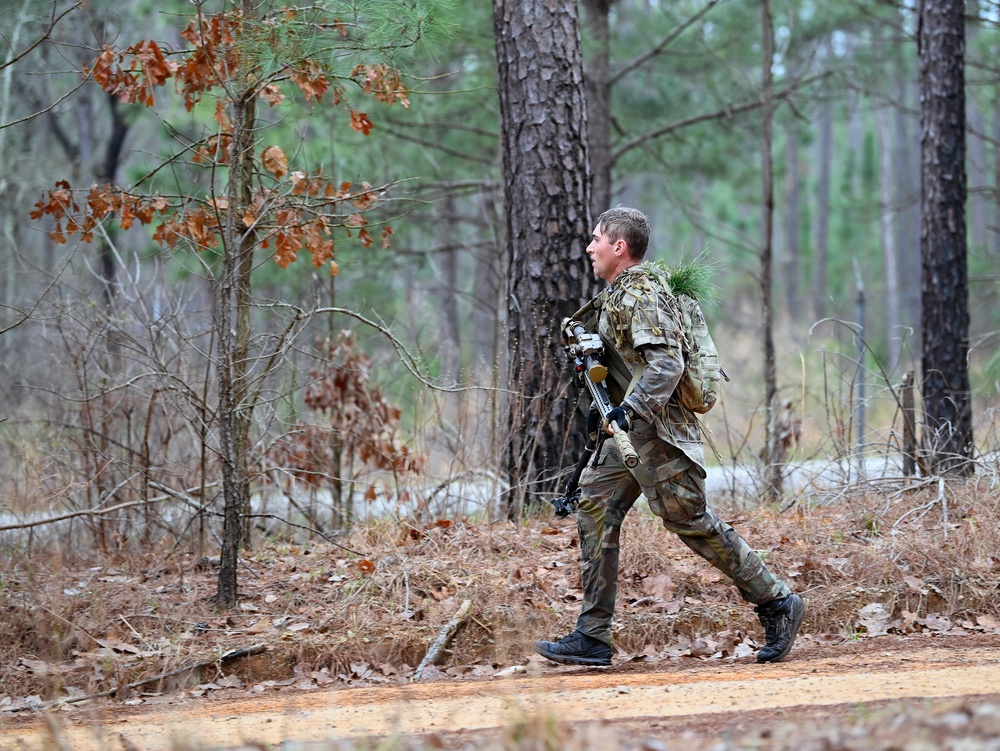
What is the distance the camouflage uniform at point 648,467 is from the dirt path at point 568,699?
42cm

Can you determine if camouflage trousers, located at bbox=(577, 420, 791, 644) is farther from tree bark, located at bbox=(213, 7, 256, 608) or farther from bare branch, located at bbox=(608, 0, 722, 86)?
bare branch, located at bbox=(608, 0, 722, 86)

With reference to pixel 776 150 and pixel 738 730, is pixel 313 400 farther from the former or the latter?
pixel 776 150

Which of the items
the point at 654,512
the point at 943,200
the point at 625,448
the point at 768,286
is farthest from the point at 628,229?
the point at 768,286

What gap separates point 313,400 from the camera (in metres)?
9.15

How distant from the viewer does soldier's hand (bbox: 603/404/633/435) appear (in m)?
4.71

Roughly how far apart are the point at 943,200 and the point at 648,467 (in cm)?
599

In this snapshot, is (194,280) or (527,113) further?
(194,280)

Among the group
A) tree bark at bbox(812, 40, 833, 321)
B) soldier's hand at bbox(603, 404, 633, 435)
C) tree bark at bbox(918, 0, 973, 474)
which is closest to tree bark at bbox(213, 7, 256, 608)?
soldier's hand at bbox(603, 404, 633, 435)

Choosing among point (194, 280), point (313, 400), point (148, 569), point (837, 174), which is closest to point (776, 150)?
point (837, 174)

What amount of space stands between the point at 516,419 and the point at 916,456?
3.04 metres

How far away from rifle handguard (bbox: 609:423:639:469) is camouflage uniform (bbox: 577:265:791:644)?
0.15 m

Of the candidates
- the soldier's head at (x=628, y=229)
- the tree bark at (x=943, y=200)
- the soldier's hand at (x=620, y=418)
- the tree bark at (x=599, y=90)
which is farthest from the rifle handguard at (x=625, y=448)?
the tree bark at (x=599, y=90)

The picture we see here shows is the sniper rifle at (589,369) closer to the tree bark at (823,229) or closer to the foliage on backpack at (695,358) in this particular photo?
the foliage on backpack at (695,358)

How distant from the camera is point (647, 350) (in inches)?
190
